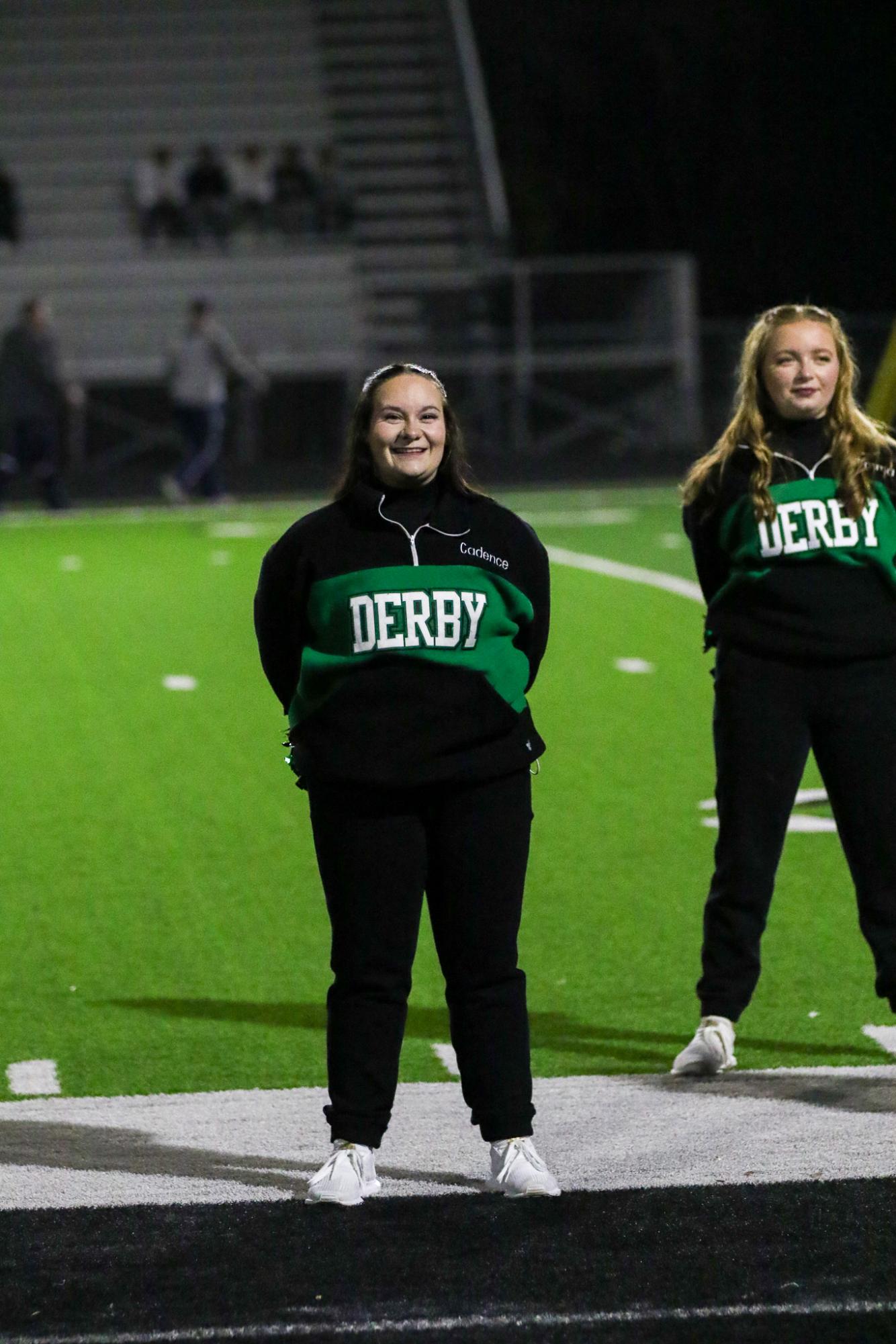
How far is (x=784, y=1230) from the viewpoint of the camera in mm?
4141

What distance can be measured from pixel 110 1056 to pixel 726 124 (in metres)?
25.9

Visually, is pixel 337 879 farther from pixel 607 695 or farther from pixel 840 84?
pixel 840 84

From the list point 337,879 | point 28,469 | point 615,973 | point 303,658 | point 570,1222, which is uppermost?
point 303,658

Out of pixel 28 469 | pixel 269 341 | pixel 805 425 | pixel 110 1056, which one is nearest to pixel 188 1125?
pixel 110 1056

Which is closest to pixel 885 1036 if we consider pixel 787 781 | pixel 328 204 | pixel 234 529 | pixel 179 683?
pixel 787 781

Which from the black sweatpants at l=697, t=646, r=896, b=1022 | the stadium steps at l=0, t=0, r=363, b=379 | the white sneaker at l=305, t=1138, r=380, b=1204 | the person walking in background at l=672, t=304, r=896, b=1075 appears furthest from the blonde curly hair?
the stadium steps at l=0, t=0, r=363, b=379

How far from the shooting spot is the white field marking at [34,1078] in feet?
17.2

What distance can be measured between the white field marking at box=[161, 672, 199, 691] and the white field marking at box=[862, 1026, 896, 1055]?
6120 mm

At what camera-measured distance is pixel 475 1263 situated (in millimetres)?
4016

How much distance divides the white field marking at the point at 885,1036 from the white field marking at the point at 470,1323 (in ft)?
5.44

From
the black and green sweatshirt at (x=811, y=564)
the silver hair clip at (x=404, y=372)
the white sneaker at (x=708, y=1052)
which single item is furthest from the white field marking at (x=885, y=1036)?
the silver hair clip at (x=404, y=372)

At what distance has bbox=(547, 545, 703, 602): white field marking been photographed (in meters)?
14.6

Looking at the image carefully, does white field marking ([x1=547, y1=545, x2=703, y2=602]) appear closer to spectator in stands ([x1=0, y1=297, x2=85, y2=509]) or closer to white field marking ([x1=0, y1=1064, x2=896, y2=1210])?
spectator in stands ([x1=0, y1=297, x2=85, y2=509])

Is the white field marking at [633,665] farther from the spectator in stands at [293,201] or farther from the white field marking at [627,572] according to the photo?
the spectator in stands at [293,201]
